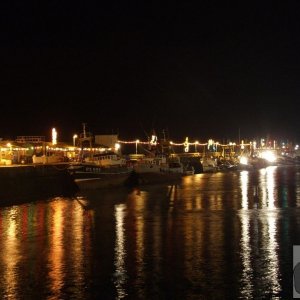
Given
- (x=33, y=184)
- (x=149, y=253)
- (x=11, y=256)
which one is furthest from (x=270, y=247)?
(x=33, y=184)

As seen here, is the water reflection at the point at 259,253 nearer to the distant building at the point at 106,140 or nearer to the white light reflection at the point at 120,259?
the white light reflection at the point at 120,259

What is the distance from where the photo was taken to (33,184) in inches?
1591

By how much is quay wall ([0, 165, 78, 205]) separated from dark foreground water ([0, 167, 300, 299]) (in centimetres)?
829

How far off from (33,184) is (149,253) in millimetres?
25923

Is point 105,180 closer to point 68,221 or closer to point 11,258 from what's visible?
point 68,221

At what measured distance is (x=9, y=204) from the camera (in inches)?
1320

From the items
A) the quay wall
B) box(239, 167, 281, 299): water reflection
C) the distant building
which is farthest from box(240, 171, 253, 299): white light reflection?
the distant building

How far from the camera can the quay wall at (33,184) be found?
37000mm

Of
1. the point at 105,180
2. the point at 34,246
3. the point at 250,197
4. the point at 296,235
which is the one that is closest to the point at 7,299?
the point at 34,246

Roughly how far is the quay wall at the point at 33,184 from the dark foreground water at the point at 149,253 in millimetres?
8286

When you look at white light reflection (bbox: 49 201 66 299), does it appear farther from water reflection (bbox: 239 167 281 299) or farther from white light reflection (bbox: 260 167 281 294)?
white light reflection (bbox: 260 167 281 294)

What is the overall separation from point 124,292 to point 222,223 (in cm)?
1159

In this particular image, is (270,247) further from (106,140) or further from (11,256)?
(106,140)

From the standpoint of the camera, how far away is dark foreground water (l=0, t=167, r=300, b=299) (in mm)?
11766
